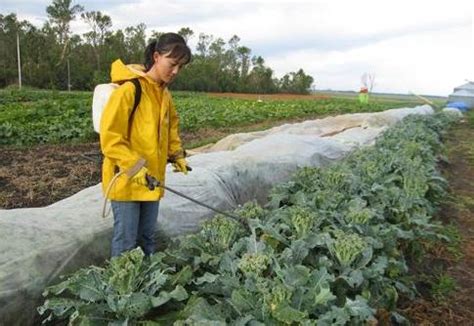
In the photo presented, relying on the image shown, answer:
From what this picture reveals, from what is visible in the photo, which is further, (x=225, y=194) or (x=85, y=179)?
(x=85, y=179)

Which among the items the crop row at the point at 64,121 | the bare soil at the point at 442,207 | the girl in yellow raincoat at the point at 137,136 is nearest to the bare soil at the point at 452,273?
the bare soil at the point at 442,207

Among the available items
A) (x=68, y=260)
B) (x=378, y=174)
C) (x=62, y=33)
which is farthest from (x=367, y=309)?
(x=62, y=33)

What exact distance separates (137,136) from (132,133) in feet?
0.12

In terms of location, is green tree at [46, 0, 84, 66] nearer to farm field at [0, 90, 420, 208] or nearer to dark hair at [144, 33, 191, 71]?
farm field at [0, 90, 420, 208]

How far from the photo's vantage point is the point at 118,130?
3068 millimetres

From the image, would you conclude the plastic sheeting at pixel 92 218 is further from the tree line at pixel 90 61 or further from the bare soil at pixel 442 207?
the tree line at pixel 90 61

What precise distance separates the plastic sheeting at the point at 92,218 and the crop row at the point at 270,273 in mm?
197

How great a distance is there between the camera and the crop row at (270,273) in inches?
89.5

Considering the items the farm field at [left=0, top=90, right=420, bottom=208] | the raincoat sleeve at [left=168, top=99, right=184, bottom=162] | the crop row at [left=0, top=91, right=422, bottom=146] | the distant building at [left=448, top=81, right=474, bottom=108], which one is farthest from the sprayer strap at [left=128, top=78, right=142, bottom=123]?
the distant building at [left=448, top=81, right=474, bottom=108]

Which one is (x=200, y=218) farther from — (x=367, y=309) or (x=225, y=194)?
(x=367, y=309)

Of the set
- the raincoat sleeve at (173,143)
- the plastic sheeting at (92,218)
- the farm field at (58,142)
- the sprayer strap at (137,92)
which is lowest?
the farm field at (58,142)

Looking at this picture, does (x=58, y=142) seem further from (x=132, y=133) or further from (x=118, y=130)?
(x=118, y=130)

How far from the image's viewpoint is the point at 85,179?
7785 mm

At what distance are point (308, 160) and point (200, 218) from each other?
315cm
